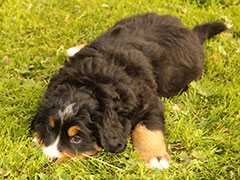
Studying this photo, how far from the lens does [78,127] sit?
212 cm

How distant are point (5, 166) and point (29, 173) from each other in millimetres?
212

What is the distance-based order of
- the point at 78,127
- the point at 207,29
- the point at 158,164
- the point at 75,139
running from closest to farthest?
the point at 78,127, the point at 75,139, the point at 158,164, the point at 207,29

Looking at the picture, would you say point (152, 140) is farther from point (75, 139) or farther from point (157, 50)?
point (157, 50)

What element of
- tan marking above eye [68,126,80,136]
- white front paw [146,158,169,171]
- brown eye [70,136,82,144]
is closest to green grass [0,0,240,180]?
white front paw [146,158,169,171]

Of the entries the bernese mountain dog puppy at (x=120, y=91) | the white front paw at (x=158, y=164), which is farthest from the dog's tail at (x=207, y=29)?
the white front paw at (x=158, y=164)

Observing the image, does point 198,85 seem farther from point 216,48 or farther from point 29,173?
point 29,173

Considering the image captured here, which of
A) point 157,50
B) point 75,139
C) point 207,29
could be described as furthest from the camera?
point 207,29

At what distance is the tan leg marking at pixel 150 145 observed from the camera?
97.5 inches

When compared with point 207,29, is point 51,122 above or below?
below

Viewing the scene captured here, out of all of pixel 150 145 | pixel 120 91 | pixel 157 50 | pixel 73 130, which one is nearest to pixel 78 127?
pixel 73 130

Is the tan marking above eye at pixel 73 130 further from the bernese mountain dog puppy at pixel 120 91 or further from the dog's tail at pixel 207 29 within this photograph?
the dog's tail at pixel 207 29

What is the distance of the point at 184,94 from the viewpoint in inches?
127

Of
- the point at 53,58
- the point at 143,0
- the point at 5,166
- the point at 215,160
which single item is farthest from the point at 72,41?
the point at 215,160

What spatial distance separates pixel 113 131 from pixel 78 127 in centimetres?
29
